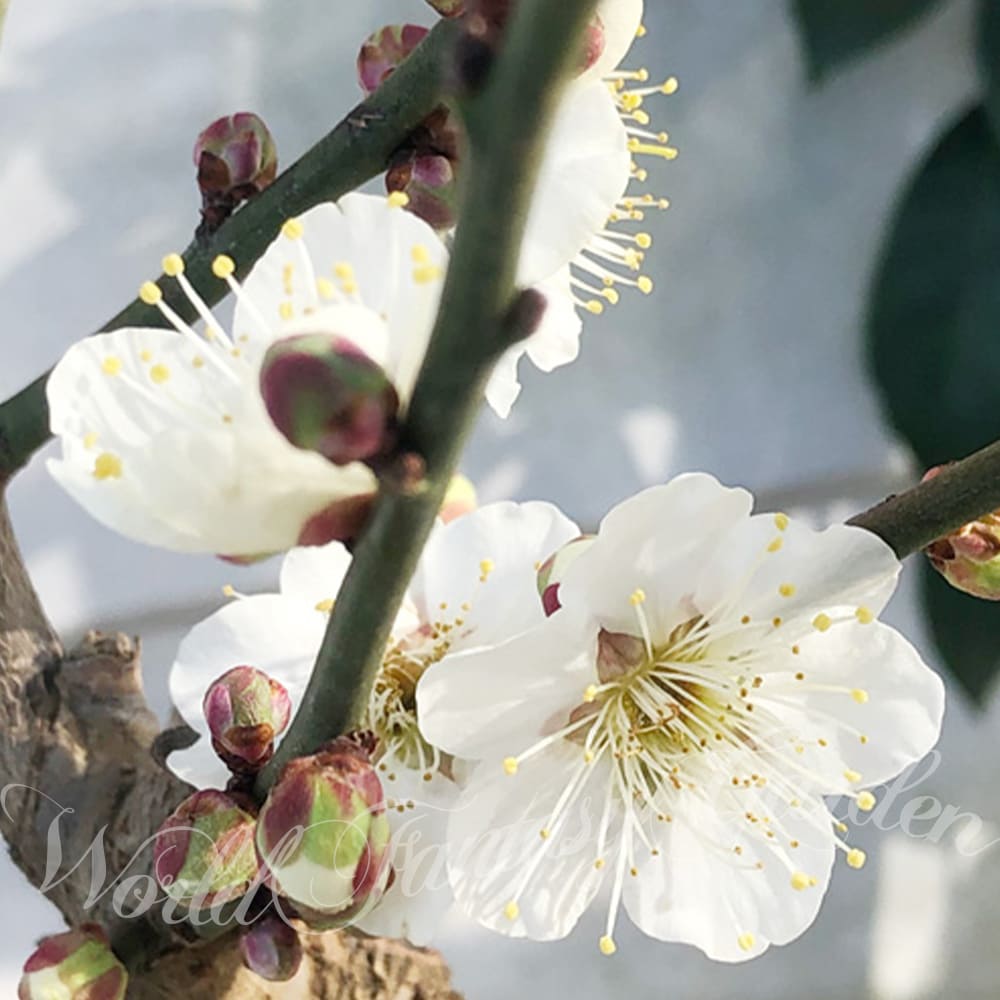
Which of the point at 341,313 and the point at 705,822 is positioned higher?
the point at 341,313

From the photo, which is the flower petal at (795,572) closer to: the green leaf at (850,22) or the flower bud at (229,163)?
the flower bud at (229,163)

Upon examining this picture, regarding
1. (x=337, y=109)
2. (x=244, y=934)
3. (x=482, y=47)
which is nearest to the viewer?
(x=482, y=47)

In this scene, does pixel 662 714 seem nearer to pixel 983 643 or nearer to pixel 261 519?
pixel 261 519

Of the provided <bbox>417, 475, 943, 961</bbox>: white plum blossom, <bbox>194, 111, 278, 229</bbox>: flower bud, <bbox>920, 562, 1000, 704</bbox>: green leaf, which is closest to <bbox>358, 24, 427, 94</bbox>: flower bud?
<bbox>194, 111, 278, 229</bbox>: flower bud

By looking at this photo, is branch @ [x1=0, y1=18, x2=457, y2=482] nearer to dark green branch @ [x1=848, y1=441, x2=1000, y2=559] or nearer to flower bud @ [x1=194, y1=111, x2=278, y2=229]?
flower bud @ [x1=194, y1=111, x2=278, y2=229]

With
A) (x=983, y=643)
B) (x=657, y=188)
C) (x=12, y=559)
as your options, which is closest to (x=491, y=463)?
(x=657, y=188)

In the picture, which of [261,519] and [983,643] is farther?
[983,643]
